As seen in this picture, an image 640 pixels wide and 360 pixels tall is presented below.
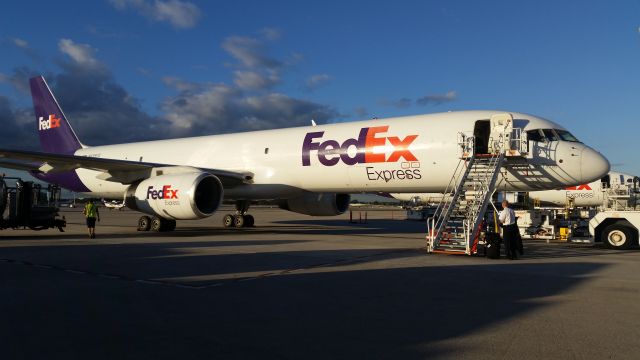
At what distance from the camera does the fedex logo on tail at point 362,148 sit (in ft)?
51.5

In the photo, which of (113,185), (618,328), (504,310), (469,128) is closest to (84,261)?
(504,310)

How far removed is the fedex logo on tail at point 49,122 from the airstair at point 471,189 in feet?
66.3

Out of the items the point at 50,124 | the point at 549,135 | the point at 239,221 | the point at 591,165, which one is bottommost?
the point at 239,221

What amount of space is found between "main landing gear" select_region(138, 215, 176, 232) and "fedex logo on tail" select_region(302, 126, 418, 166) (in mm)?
5798

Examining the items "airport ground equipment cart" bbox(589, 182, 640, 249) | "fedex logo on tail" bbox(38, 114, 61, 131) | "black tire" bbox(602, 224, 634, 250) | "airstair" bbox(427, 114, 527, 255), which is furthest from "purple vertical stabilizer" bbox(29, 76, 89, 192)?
"black tire" bbox(602, 224, 634, 250)

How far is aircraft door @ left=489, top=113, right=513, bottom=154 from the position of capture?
45.4 feet

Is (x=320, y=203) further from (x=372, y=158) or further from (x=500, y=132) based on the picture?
(x=500, y=132)

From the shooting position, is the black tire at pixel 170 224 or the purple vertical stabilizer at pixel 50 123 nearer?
the black tire at pixel 170 224

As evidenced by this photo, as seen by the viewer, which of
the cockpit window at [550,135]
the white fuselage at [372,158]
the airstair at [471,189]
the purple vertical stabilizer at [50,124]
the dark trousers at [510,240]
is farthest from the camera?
the purple vertical stabilizer at [50,124]

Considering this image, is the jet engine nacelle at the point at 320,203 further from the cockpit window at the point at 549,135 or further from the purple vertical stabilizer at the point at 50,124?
the purple vertical stabilizer at the point at 50,124

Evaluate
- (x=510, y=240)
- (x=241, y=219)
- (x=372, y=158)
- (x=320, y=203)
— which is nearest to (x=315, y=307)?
(x=510, y=240)

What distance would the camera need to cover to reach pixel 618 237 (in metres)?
14.0

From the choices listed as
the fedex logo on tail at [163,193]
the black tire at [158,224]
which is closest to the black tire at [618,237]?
Answer: the fedex logo on tail at [163,193]

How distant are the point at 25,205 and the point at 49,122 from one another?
1089 cm
